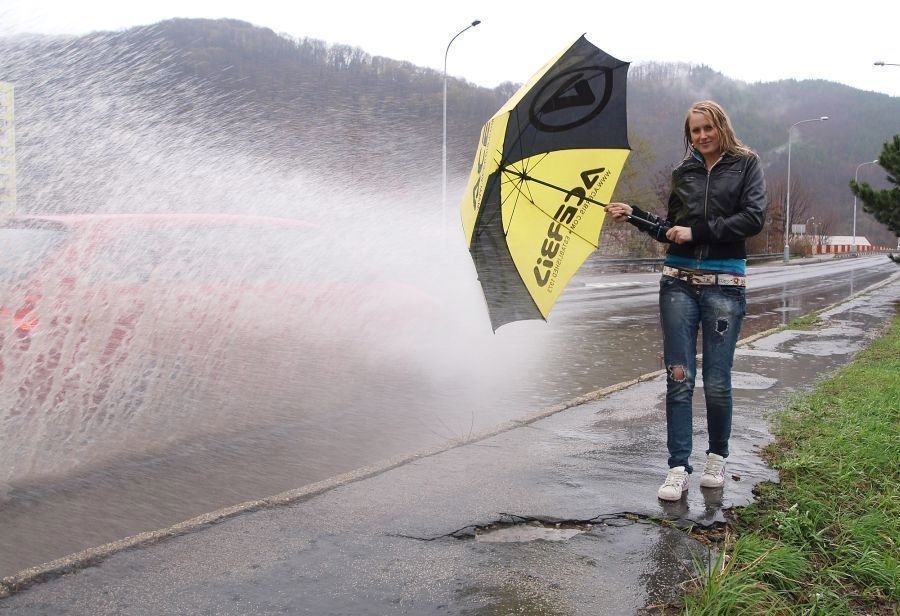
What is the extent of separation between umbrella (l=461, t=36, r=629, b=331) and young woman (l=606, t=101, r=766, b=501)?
0.70 ft

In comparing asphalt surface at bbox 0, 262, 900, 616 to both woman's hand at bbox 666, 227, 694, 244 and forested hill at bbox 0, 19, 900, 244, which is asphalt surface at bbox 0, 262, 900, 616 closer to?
woman's hand at bbox 666, 227, 694, 244

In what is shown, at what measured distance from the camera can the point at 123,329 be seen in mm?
5504

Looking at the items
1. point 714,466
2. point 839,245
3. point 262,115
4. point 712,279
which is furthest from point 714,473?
Answer: point 839,245

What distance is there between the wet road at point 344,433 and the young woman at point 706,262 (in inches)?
72.3

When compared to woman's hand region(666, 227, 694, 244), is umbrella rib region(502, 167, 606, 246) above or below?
above

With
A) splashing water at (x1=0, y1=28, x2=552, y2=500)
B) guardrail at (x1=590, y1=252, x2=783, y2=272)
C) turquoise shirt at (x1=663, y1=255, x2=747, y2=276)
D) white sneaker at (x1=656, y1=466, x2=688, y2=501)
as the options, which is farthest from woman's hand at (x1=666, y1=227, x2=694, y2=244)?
guardrail at (x1=590, y1=252, x2=783, y2=272)

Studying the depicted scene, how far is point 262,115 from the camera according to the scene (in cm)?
4531

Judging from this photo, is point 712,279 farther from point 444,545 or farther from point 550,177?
point 444,545

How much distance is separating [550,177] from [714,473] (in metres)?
→ 1.72

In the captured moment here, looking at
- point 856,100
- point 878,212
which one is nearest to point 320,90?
point 878,212

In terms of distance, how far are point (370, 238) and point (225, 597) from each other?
5.96 m

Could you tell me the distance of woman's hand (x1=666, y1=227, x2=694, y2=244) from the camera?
13.5 feet

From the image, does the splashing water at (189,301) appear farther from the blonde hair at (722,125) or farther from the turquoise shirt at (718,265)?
the blonde hair at (722,125)

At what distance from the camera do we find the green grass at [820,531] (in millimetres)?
2969
